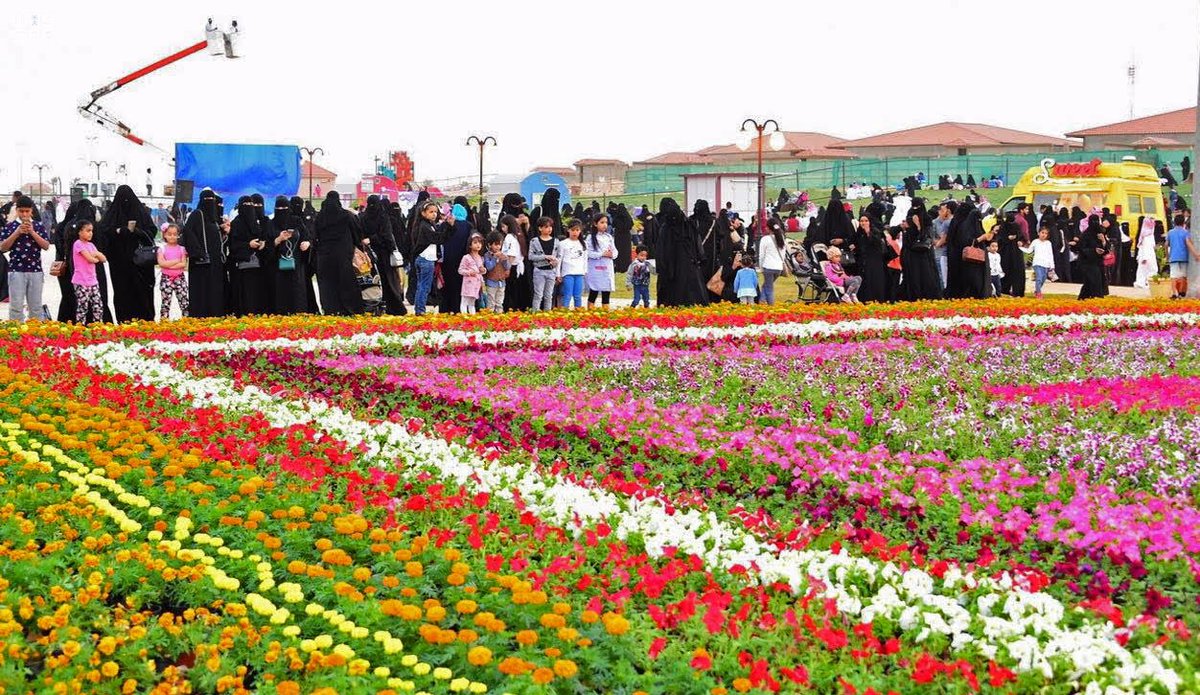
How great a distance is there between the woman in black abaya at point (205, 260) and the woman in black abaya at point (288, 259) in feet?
1.87

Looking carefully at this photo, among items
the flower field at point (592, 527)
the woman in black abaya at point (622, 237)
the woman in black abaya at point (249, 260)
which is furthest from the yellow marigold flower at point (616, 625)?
the woman in black abaya at point (622, 237)

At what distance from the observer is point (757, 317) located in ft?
47.0

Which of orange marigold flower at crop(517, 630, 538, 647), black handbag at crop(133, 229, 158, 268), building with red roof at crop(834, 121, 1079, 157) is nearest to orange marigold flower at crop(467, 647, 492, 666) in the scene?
orange marigold flower at crop(517, 630, 538, 647)

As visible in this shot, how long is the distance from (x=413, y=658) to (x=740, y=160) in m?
72.8

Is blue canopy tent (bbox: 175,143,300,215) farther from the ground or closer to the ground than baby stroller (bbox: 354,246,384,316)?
farther from the ground

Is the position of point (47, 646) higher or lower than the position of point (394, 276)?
lower

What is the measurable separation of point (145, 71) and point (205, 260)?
31.2 meters

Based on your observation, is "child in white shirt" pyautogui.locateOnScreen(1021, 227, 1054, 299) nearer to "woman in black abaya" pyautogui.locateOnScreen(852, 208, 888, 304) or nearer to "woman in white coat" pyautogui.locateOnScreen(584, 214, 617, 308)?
"woman in black abaya" pyautogui.locateOnScreen(852, 208, 888, 304)

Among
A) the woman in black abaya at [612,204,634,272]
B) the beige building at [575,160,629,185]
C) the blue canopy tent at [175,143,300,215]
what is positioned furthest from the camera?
the beige building at [575,160,629,185]

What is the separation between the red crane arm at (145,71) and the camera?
4031 cm

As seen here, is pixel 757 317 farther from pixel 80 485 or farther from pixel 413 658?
pixel 413 658

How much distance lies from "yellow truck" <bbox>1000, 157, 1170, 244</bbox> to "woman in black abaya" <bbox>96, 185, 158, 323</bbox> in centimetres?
1836

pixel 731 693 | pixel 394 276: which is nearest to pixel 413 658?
pixel 731 693

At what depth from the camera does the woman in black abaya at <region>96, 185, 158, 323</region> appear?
14.9 metres
